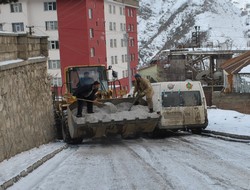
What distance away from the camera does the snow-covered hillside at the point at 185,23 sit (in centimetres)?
12662

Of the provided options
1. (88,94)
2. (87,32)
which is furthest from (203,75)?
(88,94)

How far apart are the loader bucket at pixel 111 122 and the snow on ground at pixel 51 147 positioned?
0.92 metres

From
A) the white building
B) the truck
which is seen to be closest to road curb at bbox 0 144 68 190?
the truck

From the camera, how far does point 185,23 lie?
139 metres

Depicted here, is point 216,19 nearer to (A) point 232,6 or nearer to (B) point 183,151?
(A) point 232,6

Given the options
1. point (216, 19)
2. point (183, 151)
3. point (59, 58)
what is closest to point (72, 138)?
point (183, 151)

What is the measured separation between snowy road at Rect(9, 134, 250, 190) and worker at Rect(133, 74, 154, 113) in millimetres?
2883

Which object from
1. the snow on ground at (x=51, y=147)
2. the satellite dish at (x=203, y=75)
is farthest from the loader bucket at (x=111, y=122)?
the satellite dish at (x=203, y=75)

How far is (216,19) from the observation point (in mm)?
141125

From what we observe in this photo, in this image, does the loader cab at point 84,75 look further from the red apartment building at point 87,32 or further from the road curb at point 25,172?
the red apartment building at point 87,32

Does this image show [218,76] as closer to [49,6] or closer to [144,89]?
[49,6]

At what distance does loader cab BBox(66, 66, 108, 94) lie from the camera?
17.1 meters

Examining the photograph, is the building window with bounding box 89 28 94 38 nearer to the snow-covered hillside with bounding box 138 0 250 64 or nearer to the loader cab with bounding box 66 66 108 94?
the loader cab with bounding box 66 66 108 94

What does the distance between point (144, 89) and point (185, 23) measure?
127173 millimetres
